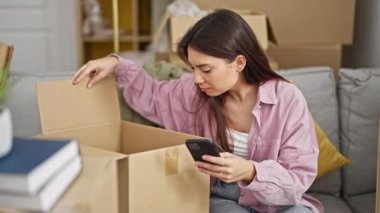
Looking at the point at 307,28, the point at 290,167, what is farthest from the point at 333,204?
the point at 307,28

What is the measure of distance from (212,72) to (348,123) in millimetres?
692

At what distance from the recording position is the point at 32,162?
2.89 ft

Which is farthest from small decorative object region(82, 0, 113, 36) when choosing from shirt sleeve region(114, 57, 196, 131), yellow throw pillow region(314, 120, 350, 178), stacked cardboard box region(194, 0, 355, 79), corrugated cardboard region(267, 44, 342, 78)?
yellow throw pillow region(314, 120, 350, 178)

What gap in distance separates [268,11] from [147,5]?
1.31 metres

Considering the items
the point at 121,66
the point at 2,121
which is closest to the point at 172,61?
the point at 121,66

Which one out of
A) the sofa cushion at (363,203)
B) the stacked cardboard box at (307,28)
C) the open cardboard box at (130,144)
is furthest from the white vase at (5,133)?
the stacked cardboard box at (307,28)

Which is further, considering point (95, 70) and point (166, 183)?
point (95, 70)

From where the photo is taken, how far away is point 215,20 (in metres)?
1.41

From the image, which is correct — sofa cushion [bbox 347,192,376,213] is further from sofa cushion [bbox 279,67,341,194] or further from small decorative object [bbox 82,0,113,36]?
small decorative object [bbox 82,0,113,36]

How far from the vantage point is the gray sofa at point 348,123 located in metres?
1.83

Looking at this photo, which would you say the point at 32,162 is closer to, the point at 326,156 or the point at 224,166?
the point at 224,166

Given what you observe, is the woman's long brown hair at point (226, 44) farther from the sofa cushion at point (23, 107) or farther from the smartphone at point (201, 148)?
the sofa cushion at point (23, 107)

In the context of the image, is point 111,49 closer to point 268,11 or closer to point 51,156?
point 268,11

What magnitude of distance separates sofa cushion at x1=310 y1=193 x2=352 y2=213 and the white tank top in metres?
0.42
